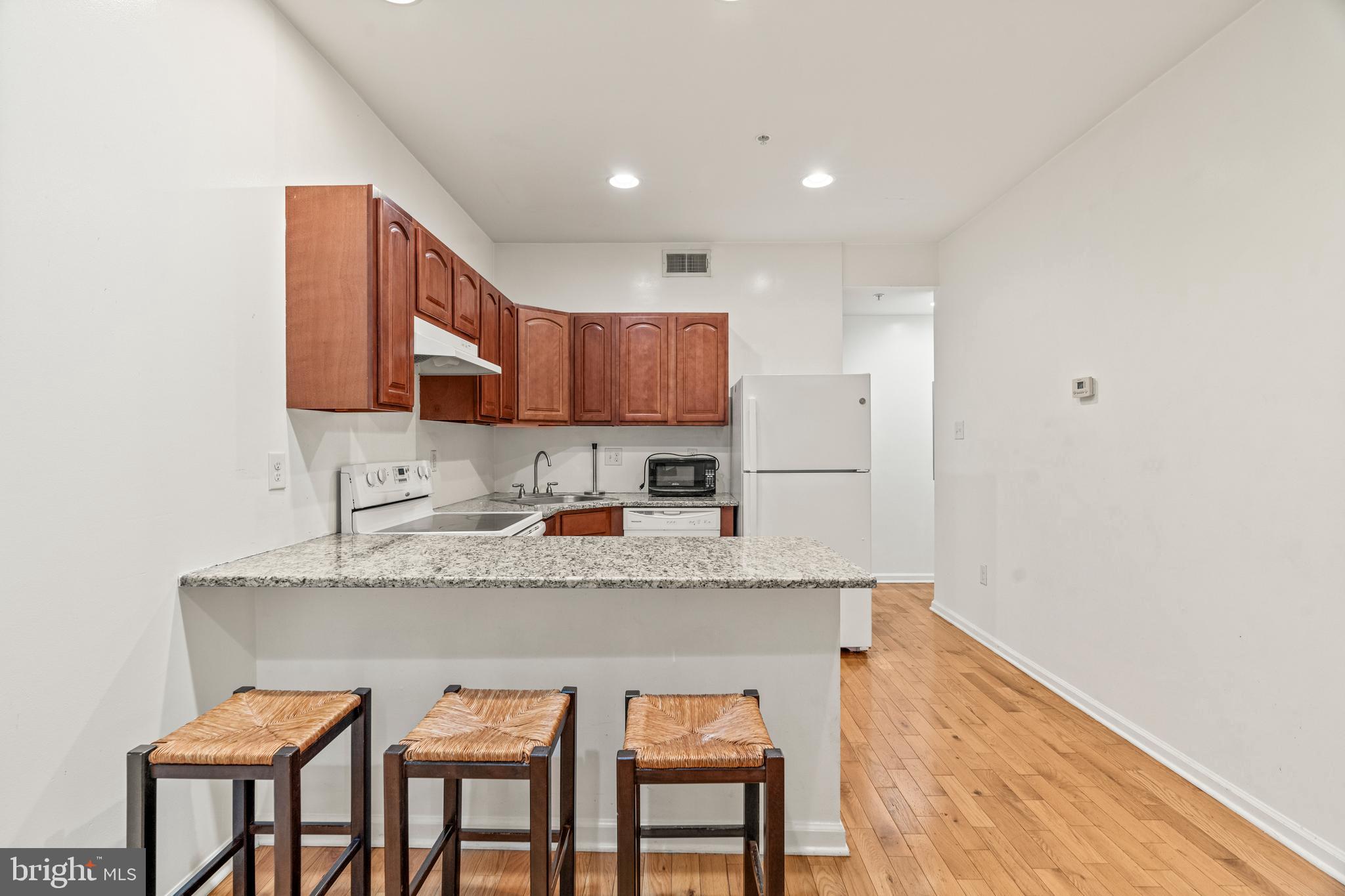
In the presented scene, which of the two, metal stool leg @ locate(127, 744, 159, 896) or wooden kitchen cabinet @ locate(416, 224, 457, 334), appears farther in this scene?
wooden kitchen cabinet @ locate(416, 224, 457, 334)

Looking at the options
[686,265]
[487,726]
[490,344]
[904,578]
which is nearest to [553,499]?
[490,344]

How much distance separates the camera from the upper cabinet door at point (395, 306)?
6.66 feet

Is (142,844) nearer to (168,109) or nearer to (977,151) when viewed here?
(168,109)

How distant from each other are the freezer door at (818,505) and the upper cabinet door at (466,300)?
1.71 meters

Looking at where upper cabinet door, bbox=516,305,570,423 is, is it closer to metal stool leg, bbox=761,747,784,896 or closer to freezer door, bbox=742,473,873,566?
freezer door, bbox=742,473,873,566

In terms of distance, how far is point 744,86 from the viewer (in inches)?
95.7

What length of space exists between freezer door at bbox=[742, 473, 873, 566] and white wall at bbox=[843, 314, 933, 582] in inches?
74.5

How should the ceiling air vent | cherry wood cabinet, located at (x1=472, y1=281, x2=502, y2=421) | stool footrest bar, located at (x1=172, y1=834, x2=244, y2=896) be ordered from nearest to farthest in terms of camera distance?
stool footrest bar, located at (x1=172, y1=834, x2=244, y2=896) → cherry wood cabinet, located at (x1=472, y1=281, x2=502, y2=421) → the ceiling air vent

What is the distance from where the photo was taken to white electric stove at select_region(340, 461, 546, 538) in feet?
7.81

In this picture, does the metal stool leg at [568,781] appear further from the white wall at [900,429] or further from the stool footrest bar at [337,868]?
the white wall at [900,429]

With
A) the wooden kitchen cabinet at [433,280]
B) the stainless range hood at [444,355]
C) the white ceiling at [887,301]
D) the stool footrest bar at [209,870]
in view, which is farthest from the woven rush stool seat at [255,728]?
the white ceiling at [887,301]

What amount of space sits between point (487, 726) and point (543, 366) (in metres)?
2.81

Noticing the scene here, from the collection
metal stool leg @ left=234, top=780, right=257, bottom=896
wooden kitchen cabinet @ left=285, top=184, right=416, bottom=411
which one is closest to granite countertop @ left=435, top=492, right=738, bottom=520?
wooden kitchen cabinet @ left=285, top=184, right=416, bottom=411

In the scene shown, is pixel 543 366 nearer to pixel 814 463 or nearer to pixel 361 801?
pixel 814 463
